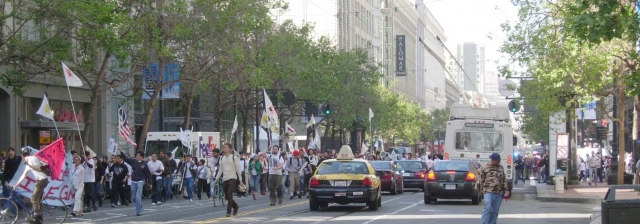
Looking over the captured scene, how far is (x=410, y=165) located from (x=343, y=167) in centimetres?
1530

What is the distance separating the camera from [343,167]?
24516mm

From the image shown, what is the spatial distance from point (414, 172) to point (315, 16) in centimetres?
5044

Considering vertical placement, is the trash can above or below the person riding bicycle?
below

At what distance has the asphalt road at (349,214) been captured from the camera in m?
20.9

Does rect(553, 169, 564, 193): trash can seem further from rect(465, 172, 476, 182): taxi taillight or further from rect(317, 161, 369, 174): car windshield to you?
rect(317, 161, 369, 174): car windshield

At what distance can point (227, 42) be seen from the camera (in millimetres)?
36125

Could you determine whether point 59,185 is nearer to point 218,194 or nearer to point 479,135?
point 218,194

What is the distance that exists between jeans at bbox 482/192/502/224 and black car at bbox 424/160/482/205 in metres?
11.0

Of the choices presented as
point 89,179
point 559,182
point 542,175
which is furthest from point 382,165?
point 542,175

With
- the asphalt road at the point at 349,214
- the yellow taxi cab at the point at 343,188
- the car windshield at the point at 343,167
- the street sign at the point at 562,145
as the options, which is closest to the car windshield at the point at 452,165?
the asphalt road at the point at 349,214

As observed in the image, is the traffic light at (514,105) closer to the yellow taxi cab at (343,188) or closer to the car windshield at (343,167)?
the car windshield at (343,167)

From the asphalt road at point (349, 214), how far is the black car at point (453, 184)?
359 mm

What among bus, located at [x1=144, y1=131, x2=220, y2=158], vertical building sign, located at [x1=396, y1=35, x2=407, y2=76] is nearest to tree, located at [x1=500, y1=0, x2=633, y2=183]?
bus, located at [x1=144, y1=131, x2=220, y2=158]

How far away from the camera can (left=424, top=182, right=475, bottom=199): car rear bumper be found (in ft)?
89.5
